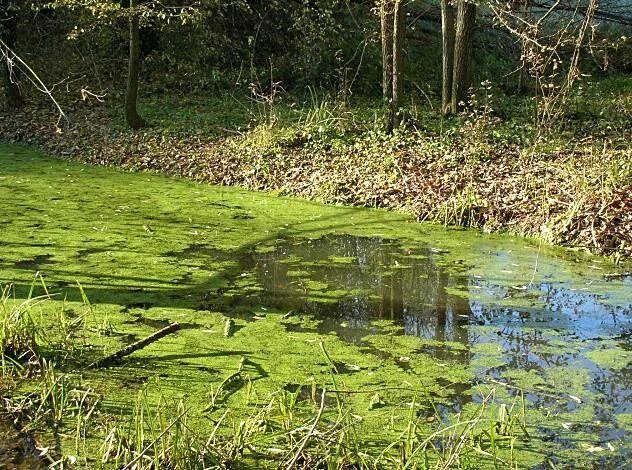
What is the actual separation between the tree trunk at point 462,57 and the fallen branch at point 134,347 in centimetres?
731

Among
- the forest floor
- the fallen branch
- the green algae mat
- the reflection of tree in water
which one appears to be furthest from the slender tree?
the fallen branch

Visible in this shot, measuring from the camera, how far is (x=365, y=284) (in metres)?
6.15

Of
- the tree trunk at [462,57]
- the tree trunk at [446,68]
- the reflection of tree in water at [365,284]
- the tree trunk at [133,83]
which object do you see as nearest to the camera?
the reflection of tree in water at [365,284]

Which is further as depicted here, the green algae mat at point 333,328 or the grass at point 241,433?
the green algae mat at point 333,328

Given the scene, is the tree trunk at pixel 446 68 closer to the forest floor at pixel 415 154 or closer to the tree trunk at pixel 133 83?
the forest floor at pixel 415 154

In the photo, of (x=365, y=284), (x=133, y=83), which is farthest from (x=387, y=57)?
(x=365, y=284)

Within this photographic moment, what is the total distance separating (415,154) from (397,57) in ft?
4.94

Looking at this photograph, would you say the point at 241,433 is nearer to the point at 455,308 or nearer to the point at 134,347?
the point at 134,347

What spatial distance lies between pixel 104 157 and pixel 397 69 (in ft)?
13.7

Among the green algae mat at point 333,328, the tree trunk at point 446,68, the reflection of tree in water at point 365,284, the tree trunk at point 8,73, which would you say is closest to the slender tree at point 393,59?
the tree trunk at point 446,68

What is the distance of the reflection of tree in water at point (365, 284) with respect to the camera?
5352mm

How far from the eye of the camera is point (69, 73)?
15008 millimetres

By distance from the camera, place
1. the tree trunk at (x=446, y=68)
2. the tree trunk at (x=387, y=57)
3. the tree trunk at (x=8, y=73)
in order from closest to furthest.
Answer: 1. the tree trunk at (x=387, y=57)
2. the tree trunk at (x=446, y=68)
3. the tree trunk at (x=8, y=73)

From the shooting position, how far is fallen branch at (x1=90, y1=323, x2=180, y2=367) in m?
4.30
